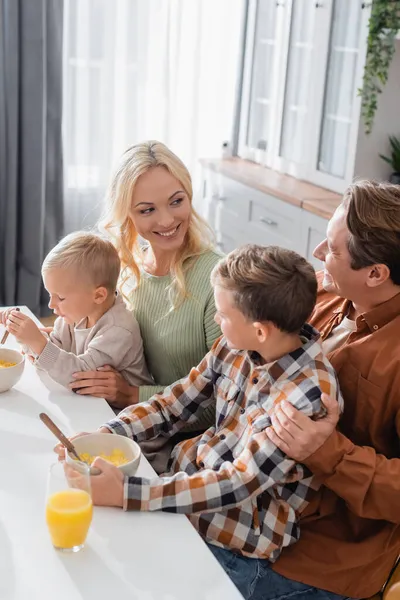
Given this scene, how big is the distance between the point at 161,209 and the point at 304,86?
7.35ft

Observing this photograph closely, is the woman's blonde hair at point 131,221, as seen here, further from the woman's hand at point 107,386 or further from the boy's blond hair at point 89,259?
the woman's hand at point 107,386

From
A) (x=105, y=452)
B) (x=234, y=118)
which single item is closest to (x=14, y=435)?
(x=105, y=452)

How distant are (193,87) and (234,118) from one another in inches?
11.6

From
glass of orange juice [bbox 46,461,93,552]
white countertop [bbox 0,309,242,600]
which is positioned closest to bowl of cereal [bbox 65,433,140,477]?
white countertop [bbox 0,309,242,600]

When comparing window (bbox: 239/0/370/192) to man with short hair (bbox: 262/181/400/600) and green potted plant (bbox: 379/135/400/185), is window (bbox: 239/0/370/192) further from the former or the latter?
man with short hair (bbox: 262/181/400/600)

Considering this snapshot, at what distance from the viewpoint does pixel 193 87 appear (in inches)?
178

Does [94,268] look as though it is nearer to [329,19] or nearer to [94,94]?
[329,19]

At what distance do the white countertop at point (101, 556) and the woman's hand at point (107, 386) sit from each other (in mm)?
289

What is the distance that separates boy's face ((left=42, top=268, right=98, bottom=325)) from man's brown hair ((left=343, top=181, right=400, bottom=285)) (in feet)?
2.16

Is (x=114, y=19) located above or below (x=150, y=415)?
above

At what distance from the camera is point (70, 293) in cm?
187

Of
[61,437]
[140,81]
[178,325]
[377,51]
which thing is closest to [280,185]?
[377,51]

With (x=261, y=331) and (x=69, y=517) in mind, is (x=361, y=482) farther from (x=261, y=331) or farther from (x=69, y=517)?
(x=69, y=517)

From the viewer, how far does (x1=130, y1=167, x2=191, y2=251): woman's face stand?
1.98 metres
